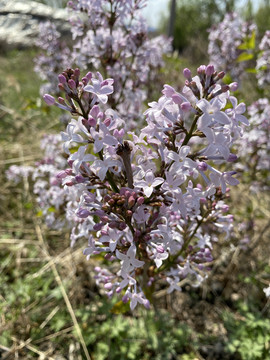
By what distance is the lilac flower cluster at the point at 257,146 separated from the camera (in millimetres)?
2989

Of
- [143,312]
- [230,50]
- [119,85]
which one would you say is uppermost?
[230,50]

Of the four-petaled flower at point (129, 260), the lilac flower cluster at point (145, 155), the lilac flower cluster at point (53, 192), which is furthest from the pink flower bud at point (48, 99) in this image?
the lilac flower cluster at point (53, 192)

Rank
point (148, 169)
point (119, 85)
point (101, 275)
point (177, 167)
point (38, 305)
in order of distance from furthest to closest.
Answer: point (38, 305) < point (119, 85) < point (101, 275) < point (148, 169) < point (177, 167)

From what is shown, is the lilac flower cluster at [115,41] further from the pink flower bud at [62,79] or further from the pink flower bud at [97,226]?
the pink flower bud at [97,226]

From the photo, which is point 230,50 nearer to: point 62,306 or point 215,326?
point 215,326

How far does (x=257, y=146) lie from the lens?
3158 millimetres

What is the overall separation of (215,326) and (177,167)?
8.09 feet

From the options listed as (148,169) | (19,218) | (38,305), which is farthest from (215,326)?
(19,218)

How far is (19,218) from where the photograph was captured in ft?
14.4

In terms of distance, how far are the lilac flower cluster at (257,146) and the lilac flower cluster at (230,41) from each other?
1.01 m

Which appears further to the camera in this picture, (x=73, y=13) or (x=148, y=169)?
(x=73, y=13)

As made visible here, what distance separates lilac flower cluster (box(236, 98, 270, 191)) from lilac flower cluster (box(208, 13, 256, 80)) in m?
1.01

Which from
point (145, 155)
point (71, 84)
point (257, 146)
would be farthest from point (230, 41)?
point (71, 84)

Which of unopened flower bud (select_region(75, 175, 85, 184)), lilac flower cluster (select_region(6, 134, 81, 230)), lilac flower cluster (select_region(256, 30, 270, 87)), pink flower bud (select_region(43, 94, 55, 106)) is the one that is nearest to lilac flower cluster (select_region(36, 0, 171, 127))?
lilac flower cluster (select_region(6, 134, 81, 230))
